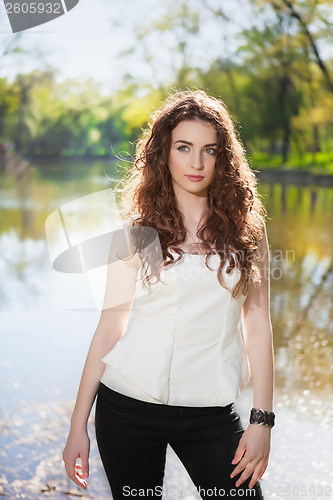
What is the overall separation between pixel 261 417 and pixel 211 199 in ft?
1.60

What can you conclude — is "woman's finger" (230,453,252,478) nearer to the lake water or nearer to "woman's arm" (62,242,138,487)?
"woman's arm" (62,242,138,487)

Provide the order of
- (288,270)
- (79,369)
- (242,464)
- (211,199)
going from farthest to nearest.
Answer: (288,270)
(79,369)
(211,199)
(242,464)

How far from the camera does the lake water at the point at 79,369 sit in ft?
7.92

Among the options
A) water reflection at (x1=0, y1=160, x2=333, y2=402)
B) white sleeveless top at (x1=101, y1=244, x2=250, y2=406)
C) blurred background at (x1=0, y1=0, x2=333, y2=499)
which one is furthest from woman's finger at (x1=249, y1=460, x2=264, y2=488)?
water reflection at (x1=0, y1=160, x2=333, y2=402)

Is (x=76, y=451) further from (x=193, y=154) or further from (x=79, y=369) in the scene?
(x=79, y=369)

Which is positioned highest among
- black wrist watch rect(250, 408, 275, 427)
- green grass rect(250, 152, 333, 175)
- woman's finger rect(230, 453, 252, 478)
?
green grass rect(250, 152, 333, 175)

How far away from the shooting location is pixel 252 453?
1.32m

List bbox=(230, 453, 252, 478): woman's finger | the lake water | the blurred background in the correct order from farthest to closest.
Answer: the blurred background → the lake water → bbox=(230, 453, 252, 478): woman's finger

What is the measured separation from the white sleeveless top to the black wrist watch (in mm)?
53

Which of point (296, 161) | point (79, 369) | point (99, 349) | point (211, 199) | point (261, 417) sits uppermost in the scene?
point (296, 161)

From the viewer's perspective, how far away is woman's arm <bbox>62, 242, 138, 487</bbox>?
139 centimetres

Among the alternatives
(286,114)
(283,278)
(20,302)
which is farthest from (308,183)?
(20,302)

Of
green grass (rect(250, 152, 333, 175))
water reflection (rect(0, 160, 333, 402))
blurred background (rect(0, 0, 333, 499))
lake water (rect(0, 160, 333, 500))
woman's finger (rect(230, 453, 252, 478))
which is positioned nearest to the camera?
woman's finger (rect(230, 453, 252, 478))

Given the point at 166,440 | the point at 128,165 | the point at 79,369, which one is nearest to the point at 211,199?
the point at 166,440
